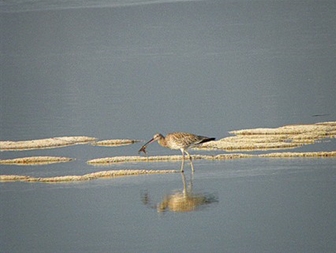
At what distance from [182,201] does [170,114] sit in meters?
13.3

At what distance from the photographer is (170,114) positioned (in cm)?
3544

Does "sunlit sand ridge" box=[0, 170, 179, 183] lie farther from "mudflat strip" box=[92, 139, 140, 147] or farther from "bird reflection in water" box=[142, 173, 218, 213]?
"mudflat strip" box=[92, 139, 140, 147]

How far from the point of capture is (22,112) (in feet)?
126

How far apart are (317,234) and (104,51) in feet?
128

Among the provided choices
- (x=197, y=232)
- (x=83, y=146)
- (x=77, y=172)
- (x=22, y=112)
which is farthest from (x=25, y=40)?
(x=197, y=232)

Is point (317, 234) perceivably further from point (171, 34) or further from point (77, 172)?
point (171, 34)

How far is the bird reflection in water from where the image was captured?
21797 millimetres

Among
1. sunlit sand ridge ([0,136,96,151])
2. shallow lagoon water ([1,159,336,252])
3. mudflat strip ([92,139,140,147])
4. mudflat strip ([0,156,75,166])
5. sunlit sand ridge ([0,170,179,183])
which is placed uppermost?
sunlit sand ridge ([0,136,96,151])

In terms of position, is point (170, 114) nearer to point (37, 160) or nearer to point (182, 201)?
point (37, 160)

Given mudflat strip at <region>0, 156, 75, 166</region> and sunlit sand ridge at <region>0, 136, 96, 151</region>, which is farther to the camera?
sunlit sand ridge at <region>0, 136, 96, 151</region>

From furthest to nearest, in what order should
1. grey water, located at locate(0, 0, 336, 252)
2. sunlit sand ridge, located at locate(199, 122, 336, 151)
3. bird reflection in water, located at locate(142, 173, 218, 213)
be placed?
sunlit sand ridge, located at locate(199, 122, 336, 151) < bird reflection in water, located at locate(142, 173, 218, 213) < grey water, located at locate(0, 0, 336, 252)

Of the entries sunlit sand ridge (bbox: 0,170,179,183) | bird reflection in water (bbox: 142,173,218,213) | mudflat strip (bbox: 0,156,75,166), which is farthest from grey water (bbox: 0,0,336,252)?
mudflat strip (bbox: 0,156,75,166)

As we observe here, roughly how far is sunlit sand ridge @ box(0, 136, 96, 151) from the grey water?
2.19 ft

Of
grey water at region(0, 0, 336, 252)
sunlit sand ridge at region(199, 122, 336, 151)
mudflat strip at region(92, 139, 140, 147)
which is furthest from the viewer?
mudflat strip at region(92, 139, 140, 147)
